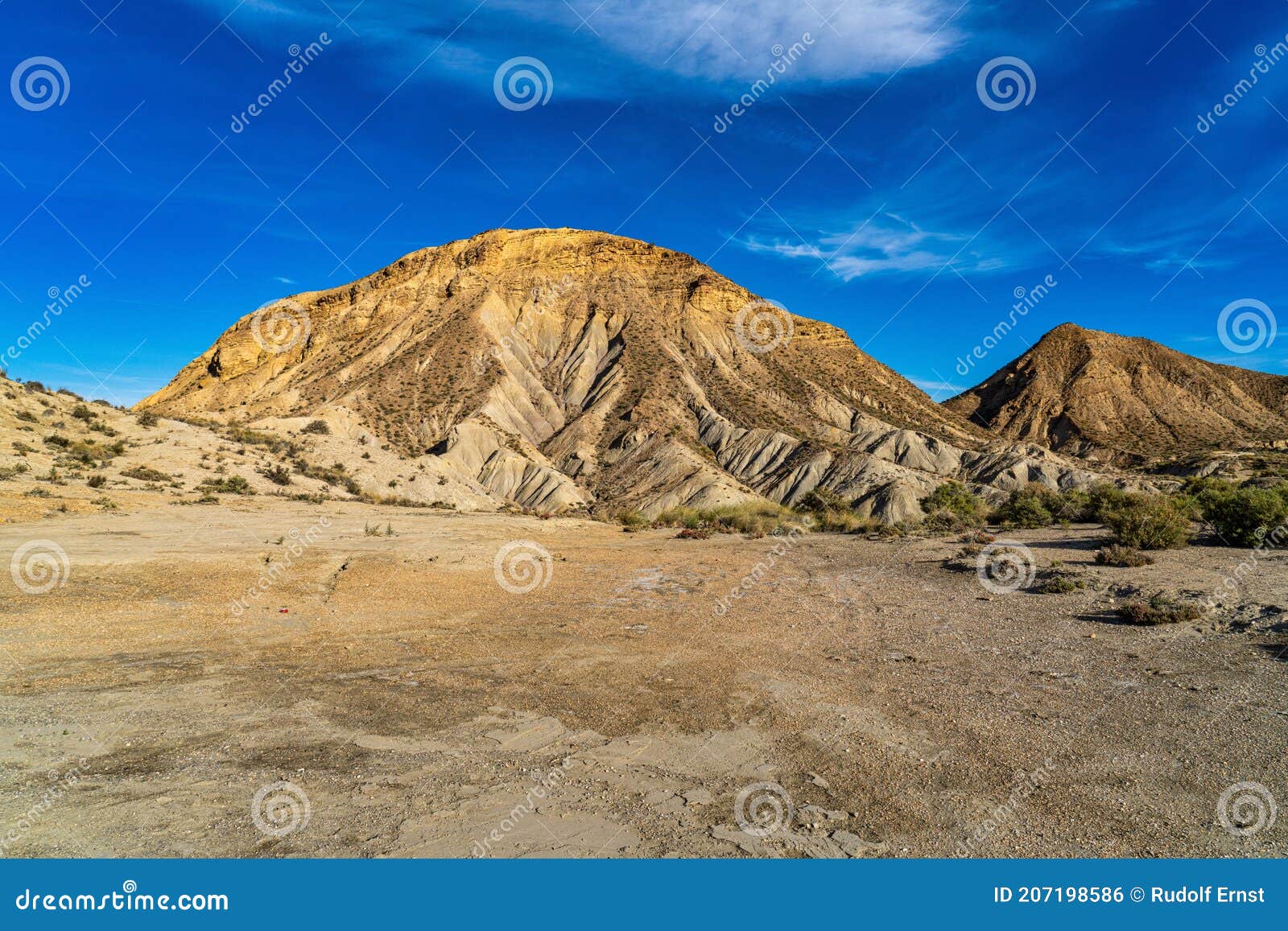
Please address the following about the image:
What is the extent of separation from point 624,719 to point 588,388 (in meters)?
53.6

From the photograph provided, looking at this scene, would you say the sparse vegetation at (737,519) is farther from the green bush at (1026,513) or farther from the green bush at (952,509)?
the green bush at (1026,513)

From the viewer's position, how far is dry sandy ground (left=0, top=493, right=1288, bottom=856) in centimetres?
475

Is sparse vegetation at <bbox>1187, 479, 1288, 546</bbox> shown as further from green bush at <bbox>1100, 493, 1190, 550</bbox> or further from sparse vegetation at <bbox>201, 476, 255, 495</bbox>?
sparse vegetation at <bbox>201, 476, 255, 495</bbox>

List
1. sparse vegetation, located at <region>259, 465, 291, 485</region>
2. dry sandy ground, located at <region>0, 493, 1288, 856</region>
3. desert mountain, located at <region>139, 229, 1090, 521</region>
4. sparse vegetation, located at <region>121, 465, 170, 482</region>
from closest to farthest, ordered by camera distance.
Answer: dry sandy ground, located at <region>0, 493, 1288, 856</region>
sparse vegetation, located at <region>121, 465, 170, 482</region>
sparse vegetation, located at <region>259, 465, 291, 485</region>
desert mountain, located at <region>139, 229, 1090, 521</region>

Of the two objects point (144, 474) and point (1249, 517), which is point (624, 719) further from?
point (144, 474)

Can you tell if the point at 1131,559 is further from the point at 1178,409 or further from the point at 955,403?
the point at 955,403

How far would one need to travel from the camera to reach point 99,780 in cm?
542

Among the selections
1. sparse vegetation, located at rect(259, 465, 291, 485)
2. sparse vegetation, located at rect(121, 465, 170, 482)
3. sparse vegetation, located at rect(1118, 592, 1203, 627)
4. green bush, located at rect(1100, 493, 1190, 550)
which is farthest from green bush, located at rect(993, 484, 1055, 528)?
sparse vegetation, located at rect(121, 465, 170, 482)

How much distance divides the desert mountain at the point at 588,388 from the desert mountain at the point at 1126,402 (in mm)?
25117

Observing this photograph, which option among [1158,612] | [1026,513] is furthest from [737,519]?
[1158,612]

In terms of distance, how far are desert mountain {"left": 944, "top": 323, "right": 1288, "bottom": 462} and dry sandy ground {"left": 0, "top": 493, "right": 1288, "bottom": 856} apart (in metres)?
81.3

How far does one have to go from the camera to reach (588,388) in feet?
195

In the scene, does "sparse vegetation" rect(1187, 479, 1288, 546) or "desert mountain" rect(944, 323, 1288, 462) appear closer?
"sparse vegetation" rect(1187, 479, 1288, 546)

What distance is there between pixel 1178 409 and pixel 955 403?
30595 millimetres
